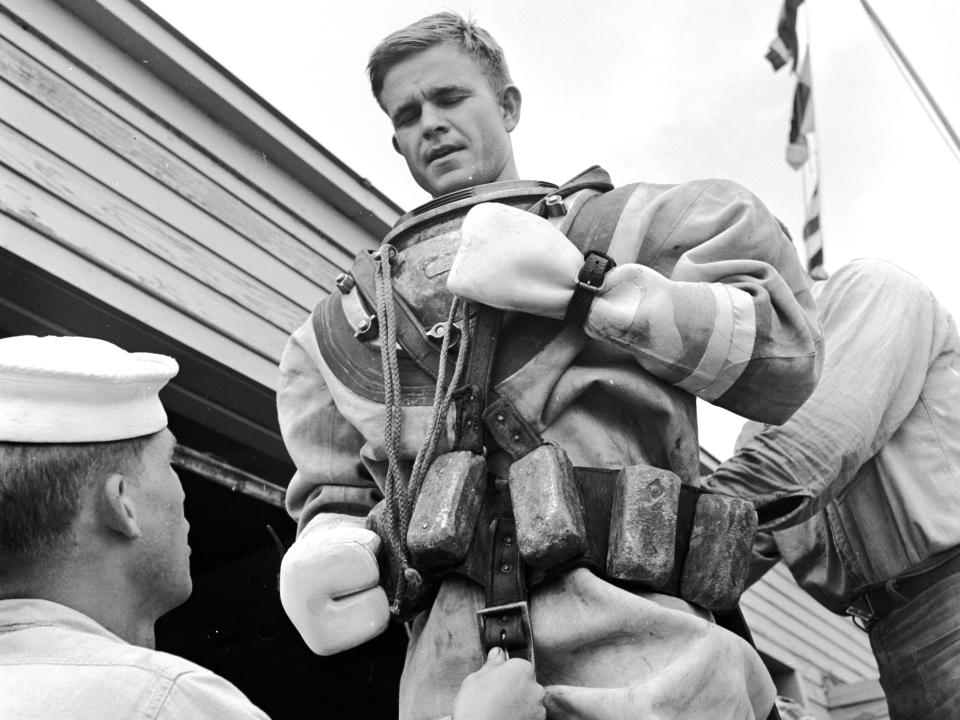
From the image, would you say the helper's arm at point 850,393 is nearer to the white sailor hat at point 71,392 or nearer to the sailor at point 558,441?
the sailor at point 558,441

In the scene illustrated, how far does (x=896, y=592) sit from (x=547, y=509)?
3.87 feet

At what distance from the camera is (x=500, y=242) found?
1.86 metres

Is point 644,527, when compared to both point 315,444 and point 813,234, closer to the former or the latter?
point 315,444

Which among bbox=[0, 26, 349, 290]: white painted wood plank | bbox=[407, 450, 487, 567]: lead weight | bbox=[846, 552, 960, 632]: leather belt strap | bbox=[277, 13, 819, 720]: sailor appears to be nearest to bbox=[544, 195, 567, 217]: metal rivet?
bbox=[277, 13, 819, 720]: sailor

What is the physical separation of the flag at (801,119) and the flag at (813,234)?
0.87ft

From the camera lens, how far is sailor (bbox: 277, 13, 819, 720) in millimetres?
1704

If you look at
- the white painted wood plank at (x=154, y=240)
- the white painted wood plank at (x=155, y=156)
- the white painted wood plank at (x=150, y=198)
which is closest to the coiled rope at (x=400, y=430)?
the white painted wood plank at (x=154, y=240)

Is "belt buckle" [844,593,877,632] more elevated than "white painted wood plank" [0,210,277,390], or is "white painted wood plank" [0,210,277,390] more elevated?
"white painted wood plank" [0,210,277,390]

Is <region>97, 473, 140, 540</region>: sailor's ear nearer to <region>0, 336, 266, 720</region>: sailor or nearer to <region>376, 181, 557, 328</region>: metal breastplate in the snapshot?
<region>0, 336, 266, 720</region>: sailor

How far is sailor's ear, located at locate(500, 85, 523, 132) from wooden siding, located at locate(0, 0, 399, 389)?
5.13ft

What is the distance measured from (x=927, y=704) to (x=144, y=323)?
8.21ft

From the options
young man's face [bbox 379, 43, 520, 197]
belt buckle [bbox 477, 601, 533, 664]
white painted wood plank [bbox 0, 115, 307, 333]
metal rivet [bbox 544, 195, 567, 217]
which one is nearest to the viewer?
belt buckle [bbox 477, 601, 533, 664]

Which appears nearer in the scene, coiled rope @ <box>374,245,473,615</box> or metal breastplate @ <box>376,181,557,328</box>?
coiled rope @ <box>374,245,473,615</box>

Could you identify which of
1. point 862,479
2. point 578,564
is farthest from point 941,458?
point 578,564
